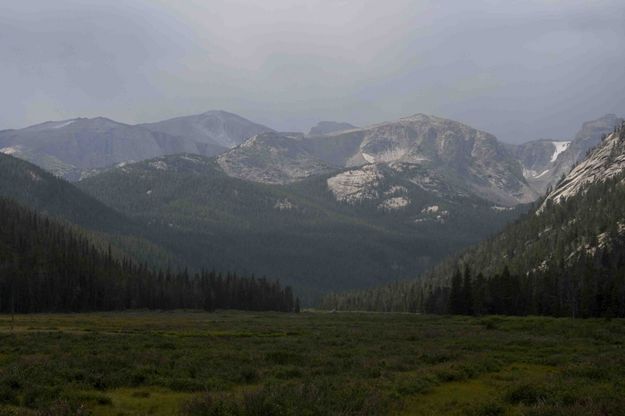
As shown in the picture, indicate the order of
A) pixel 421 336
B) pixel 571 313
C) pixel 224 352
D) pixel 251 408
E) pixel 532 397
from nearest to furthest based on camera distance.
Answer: pixel 251 408, pixel 532 397, pixel 224 352, pixel 421 336, pixel 571 313

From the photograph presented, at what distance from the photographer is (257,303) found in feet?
639

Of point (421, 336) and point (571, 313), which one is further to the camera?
point (571, 313)

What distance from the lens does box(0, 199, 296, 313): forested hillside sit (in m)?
141

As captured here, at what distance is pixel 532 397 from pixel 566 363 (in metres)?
14.7

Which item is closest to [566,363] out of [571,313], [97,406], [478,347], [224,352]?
[478,347]

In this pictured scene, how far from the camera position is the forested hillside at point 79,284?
462 feet

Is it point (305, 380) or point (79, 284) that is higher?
point (79, 284)

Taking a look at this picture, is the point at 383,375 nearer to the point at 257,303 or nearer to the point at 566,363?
the point at 566,363

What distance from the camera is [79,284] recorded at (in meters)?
154

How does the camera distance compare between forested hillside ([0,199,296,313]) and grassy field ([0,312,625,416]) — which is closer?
grassy field ([0,312,625,416])

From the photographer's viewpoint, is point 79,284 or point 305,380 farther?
point 79,284

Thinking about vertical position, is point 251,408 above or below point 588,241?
below

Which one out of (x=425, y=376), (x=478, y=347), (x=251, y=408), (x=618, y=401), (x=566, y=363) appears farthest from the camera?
(x=478, y=347)

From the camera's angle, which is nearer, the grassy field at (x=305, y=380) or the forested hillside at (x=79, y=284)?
the grassy field at (x=305, y=380)
